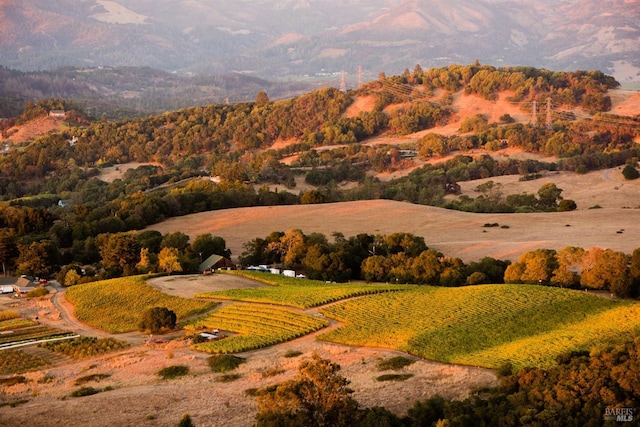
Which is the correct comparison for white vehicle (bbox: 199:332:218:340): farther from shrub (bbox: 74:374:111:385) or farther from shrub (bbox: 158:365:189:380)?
shrub (bbox: 74:374:111:385)

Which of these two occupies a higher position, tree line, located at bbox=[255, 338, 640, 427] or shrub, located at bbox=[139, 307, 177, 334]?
tree line, located at bbox=[255, 338, 640, 427]

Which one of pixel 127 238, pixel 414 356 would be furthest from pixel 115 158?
pixel 414 356

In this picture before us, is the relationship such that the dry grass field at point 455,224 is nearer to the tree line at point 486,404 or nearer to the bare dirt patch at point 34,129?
the tree line at point 486,404

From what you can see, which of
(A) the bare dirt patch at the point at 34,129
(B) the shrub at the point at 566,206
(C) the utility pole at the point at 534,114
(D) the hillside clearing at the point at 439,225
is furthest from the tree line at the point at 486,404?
(A) the bare dirt patch at the point at 34,129

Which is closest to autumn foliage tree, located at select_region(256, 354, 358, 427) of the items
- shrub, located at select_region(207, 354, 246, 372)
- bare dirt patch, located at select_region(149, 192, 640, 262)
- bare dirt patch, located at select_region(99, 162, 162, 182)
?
shrub, located at select_region(207, 354, 246, 372)

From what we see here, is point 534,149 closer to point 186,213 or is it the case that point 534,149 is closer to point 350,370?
point 186,213

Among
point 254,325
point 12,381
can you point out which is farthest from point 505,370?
point 12,381
